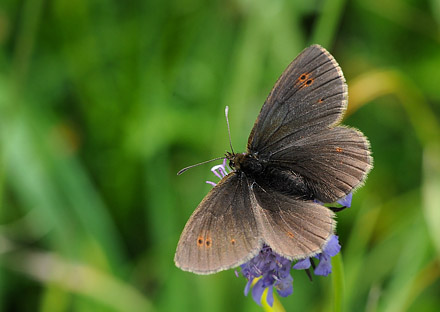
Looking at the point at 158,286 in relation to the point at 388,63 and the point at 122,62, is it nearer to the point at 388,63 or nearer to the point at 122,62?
the point at 122,62

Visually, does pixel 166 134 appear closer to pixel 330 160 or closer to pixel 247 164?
pixel 247 164

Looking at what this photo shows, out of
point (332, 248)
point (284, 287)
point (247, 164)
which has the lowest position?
point (284, 287)

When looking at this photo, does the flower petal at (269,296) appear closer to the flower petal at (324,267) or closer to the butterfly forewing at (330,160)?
the flower petal at (324,267)

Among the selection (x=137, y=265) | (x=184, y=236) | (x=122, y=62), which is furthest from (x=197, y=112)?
(x=184, y=236)

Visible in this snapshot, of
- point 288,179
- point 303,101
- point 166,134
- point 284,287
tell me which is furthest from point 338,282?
point 166,134

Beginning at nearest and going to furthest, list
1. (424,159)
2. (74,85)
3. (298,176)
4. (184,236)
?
(184,236) < (298,176) < (424,159) < (74,85)

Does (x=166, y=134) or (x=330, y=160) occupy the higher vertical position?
(x=330, y=160)

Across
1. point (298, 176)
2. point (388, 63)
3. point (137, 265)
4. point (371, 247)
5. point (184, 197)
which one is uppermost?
point (298, 176)
